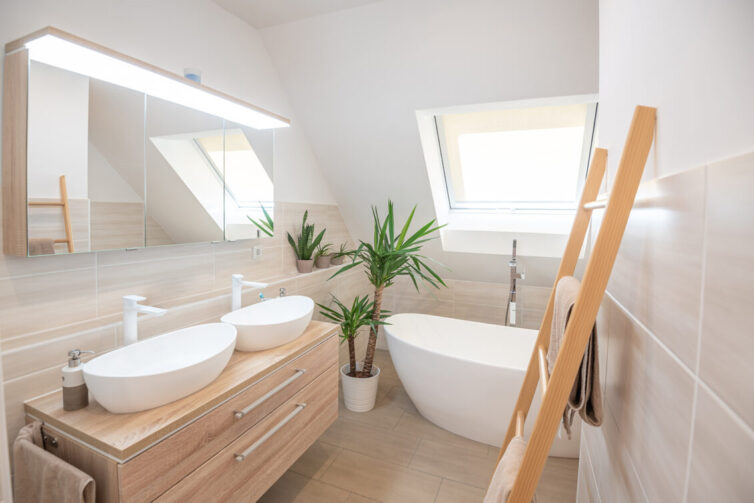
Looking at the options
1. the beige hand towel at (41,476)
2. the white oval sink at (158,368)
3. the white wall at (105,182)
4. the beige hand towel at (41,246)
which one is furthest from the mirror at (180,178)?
the beige hand towel at (41,476)

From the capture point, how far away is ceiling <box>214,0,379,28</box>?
7.74 ft

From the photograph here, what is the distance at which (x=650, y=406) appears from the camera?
0.82 m

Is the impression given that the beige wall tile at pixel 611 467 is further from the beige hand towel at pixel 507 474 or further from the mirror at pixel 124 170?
the mirror at pixel 124 170

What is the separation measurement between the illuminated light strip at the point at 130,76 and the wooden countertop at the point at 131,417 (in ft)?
4.22

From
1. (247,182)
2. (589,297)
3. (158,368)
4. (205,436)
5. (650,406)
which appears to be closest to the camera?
(650,406)

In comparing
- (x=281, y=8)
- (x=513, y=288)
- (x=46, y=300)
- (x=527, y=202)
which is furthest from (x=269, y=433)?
(x=527, y=202)

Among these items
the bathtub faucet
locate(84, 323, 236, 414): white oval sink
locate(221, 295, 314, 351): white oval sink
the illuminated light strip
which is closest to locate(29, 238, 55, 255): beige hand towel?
locate(84, 323, 236, 414): white oval sink

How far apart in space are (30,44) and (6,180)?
19.4 inches

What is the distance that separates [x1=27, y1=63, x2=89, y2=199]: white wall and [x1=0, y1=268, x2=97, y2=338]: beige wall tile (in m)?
0.32

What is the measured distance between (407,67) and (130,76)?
5.46 feet

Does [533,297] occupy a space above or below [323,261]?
below

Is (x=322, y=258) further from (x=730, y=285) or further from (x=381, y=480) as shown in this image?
(x=730, y=285)

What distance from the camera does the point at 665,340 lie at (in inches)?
29.7

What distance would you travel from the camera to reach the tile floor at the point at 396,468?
7.18 feet
